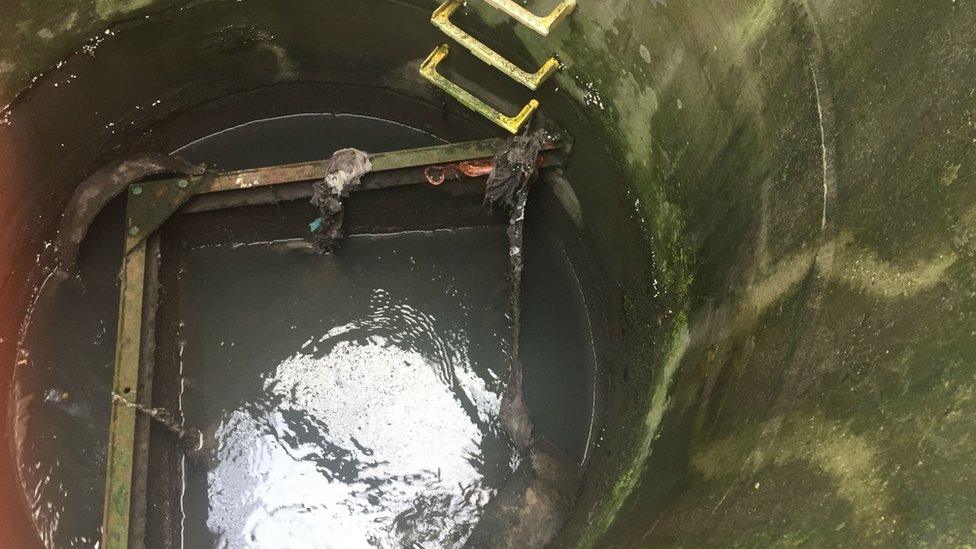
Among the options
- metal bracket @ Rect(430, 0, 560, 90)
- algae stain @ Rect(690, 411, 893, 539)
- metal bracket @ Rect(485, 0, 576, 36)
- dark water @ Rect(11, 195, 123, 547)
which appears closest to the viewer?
algae stain @ Rect(690, 411, 893, 539)

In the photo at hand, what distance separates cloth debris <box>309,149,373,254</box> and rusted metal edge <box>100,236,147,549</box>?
2.38 ft

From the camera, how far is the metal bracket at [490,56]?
2418 millimetres

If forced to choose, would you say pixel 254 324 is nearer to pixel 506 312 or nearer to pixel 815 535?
pixel 506 312

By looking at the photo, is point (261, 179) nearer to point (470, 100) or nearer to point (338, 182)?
point (338, 182)

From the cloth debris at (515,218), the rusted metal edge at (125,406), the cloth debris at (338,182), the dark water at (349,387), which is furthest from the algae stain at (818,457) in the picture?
the rusted metal edge at (125,406)

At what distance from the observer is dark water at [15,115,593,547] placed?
262cm

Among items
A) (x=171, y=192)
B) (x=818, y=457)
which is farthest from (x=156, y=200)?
(x=818, y=457)

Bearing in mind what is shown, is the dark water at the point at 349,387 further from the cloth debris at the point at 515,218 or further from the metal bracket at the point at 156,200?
the metal bracket at the point at 156,200

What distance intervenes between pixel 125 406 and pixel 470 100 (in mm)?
1762

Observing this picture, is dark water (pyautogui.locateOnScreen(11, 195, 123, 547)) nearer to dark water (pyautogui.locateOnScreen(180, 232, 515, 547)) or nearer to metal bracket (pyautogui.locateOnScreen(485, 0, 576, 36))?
dark water (pyautogui.locateOnScreen(180, 232, 515, 547))

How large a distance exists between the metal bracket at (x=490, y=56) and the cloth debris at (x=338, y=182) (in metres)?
0.59

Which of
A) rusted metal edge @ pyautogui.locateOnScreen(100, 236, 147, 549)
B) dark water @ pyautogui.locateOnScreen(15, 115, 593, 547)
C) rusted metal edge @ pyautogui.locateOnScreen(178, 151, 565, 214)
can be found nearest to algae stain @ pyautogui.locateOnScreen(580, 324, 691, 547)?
dark water @ pyautogui.locateOnScreen(15, 115, 593, 547)

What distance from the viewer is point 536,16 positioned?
2213 mm

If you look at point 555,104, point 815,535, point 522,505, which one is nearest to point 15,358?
point 522,505
